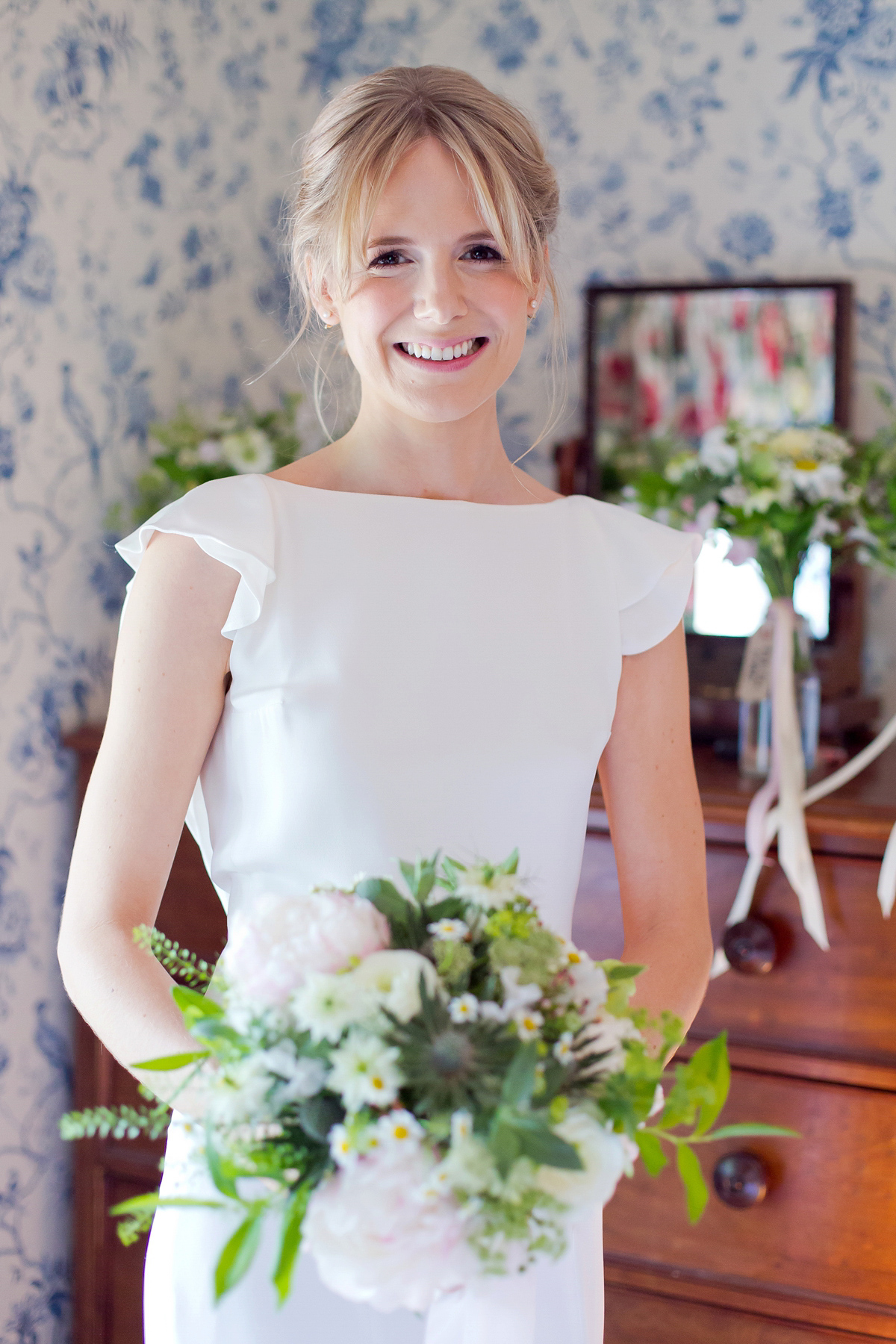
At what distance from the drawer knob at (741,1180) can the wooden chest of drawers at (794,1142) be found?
0.02 m

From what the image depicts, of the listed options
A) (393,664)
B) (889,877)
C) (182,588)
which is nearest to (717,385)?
(889,877)

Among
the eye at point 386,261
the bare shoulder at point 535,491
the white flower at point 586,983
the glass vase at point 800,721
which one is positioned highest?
the eye at point 386,261

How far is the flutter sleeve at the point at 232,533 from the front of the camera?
37.0 inches

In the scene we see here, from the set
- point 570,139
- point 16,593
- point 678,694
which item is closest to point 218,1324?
point 678,694

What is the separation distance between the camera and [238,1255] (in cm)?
55

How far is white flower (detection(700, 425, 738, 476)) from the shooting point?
63.5 inches

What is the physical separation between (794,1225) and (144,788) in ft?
3.33

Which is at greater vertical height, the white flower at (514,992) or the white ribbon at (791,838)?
the white flower at (514,992)

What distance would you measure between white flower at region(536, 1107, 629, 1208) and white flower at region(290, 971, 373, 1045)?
0.11 meters

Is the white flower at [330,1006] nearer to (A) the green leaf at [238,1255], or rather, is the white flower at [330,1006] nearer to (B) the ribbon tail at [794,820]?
(A) the green leaf at [238,1255]

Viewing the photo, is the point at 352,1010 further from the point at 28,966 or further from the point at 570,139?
the point at 570,139

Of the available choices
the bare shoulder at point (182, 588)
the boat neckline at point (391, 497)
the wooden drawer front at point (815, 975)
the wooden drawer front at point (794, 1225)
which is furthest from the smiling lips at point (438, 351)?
the wooden drawer front at point (794, 1225)

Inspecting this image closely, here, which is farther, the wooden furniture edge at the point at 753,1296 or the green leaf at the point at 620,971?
the wooden furniture edge at the point at 753,1296

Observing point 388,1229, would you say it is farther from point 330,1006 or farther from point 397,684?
point 397,684
